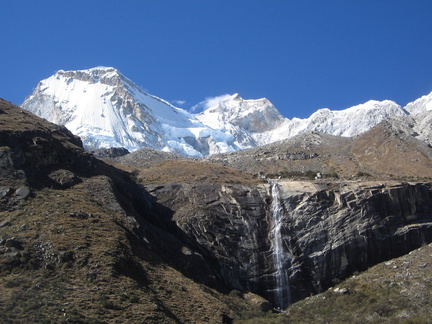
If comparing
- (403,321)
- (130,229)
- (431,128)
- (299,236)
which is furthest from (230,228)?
(431,128)

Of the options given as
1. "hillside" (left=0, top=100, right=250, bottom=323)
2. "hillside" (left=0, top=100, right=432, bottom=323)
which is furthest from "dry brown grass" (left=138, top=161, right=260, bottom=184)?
"hillside" (left=0, top=100, right=250, bottom=323)

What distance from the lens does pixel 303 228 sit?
2569 inches

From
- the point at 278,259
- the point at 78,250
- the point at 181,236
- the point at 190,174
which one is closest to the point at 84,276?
the point at 78,250

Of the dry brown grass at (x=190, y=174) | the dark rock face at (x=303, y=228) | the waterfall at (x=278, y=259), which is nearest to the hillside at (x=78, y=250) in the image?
the dark rock face at (x=303, y=228)

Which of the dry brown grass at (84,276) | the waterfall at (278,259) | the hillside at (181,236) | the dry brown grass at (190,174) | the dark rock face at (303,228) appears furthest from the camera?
the dry brown grass at (190,174)

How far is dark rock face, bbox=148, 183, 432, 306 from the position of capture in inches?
2411

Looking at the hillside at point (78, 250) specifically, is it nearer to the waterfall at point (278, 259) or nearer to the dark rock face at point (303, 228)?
the dark rock face at point (303, 228)

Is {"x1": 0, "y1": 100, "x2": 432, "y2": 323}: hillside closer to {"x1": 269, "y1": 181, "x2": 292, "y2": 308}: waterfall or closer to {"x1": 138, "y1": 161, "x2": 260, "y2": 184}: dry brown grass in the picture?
{"x1": 269, "y1": 181, "x2": 292, "y2": 308}: waterfall

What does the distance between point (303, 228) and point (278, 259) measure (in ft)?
17.2

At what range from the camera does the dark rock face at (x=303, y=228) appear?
6125 centimetres

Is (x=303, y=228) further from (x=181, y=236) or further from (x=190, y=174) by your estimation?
(x=190, y=174)

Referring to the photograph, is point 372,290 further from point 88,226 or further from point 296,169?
point 296,169

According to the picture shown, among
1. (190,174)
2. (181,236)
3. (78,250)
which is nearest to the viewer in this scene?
(78,250)

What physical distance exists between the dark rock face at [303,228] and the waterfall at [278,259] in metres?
0.23
